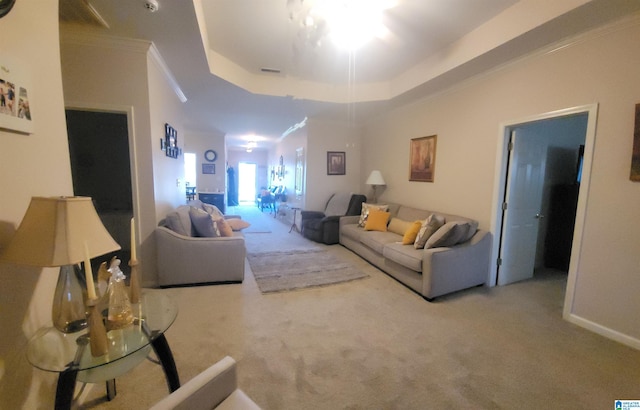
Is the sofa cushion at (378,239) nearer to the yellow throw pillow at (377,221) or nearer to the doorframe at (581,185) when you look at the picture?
the yellow throw pillow at (377,221)

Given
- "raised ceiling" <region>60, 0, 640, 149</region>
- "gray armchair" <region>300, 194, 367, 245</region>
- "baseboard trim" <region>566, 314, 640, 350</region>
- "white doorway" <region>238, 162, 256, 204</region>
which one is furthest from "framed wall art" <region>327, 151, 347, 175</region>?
"white doorway" <region>238, 162, 256, 204</region>

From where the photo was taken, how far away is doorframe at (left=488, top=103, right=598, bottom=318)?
7.45ft

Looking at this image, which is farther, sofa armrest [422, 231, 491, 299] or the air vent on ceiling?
sofa armrest [422, 231, 491, 299]

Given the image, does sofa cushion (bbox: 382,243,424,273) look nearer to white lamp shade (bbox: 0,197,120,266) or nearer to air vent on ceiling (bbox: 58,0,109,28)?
white lamp shade (bbox: 0,197,120,266)

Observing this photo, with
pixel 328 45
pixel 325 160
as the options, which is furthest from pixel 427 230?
Result: pixel 325 160

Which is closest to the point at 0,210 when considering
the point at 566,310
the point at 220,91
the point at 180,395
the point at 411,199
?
the point at 180,395

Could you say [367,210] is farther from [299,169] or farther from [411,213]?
[299,169]

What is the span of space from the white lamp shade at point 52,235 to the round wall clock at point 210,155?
740 centimetres

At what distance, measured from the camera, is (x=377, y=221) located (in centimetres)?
429

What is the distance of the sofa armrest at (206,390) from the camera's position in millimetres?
870

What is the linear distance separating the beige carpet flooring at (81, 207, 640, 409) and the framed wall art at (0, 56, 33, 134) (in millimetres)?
1542

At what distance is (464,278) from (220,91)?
14.0 feet

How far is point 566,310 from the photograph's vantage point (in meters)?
2.46

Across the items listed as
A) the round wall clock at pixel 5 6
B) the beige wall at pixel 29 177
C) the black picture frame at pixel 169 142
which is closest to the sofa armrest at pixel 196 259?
the black picture frame at pixel 169 142
